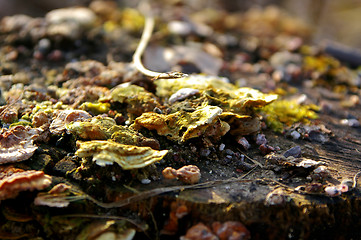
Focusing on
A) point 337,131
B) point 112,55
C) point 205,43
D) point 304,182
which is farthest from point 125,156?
point 205,43

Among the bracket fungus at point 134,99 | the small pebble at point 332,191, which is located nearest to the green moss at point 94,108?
the bracket fungus at point 134,99

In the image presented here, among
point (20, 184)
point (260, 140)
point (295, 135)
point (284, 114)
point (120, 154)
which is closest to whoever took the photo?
point (20, 184)

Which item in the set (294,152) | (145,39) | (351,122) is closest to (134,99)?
(294,152)

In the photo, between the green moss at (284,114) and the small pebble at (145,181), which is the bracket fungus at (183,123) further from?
the green moss at (284,114)

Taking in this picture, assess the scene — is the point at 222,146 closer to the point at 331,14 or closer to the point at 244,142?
the point at 244,142

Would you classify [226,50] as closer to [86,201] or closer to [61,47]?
[61,47]

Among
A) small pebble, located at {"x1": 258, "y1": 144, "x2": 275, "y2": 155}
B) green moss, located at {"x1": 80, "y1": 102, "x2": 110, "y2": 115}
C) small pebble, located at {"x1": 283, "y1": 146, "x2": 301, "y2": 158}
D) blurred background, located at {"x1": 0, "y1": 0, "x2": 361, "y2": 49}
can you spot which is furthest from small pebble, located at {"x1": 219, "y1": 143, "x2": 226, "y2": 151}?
blurred background, located at {"x1": 0, "y1": 0, "x2": 361, "y2": 49}
